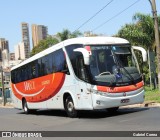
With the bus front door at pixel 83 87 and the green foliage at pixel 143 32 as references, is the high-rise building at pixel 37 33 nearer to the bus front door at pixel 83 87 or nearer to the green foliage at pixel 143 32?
the green foliage at pixel 143 32

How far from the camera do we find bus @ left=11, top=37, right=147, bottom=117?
16.9m

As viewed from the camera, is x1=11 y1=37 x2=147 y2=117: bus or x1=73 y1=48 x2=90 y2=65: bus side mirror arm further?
x1=11 y1=37 x2=147 y2=117: bus

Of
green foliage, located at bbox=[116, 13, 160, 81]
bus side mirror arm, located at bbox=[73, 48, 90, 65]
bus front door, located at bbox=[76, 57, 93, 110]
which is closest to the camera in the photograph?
bus side mirror arm, located at bbox=[73, 48, 90, 65]

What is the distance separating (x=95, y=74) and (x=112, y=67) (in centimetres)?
76

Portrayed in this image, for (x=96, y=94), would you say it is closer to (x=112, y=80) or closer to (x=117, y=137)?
(x=112, y=80)

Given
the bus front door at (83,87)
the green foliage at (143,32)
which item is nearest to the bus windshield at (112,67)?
the bus front door at (83,87)

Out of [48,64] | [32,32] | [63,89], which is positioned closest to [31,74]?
[48,64]

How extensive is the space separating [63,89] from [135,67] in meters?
3.58

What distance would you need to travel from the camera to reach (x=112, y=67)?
1719cm

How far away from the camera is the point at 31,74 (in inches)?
970

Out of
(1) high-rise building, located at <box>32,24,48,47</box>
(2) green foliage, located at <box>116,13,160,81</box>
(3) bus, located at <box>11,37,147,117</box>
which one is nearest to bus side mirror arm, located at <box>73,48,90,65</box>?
(3) bus, located at <box>11,37,147,117</box>

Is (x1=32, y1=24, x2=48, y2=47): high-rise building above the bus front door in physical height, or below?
above

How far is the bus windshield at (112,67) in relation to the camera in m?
16.9

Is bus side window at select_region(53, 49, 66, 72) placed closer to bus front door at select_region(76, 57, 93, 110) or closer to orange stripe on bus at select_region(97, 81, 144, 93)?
bus front door at select_region(76, 57, 93, 110)
